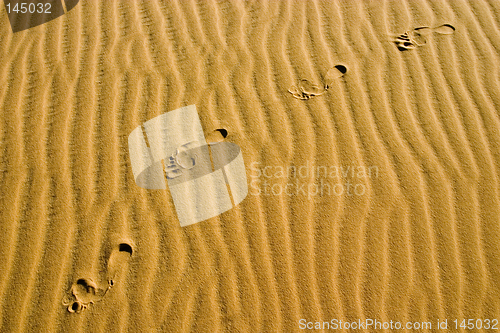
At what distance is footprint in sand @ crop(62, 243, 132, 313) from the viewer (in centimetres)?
199

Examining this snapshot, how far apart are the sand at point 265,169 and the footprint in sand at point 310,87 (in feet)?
0.06

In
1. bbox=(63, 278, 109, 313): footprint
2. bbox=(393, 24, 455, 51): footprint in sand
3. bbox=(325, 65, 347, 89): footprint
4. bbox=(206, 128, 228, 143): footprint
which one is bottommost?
bbox=(63, 278, 109, 313): footprint

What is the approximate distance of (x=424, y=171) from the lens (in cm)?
235

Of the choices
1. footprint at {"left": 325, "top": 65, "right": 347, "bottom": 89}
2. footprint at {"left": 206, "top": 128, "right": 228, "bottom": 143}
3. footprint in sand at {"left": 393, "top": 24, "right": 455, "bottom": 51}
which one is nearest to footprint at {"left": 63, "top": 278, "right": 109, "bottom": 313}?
footprint at {"left": 206, "top": 128, "right": 228, "bottom": 143}

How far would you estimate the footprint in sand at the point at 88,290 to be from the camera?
1.99 metres

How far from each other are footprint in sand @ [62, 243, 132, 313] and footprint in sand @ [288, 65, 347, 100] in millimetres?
1806

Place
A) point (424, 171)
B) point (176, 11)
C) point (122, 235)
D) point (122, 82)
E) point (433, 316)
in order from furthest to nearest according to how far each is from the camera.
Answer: point (176, 11), point (122, 82), point (424, 171), point (122, 235), point (433, 316)

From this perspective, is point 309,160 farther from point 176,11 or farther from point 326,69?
point 176,11

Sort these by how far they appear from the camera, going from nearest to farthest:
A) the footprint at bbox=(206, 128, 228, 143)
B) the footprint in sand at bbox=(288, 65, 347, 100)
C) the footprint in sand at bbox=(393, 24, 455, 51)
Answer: the footprint at bbox=(206, 128, 228, 143), the footprint in sand at bbox=(288, 65, 347, 100), the footprint in sand at bbox=(393, 24, 455, 51)

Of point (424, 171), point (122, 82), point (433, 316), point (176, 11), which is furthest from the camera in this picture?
point (176, 11)

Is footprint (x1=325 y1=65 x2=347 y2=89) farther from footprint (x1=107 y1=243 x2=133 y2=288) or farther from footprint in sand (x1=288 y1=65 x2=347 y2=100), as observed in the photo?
footprint (x1=107 y1=243 x2=133 y2=288)

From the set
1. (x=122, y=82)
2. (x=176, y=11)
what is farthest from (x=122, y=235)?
(x=176, y=11)

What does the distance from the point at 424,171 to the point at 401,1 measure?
1975mm

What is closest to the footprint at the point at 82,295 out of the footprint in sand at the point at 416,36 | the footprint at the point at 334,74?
the footprint at the point at 334,74
